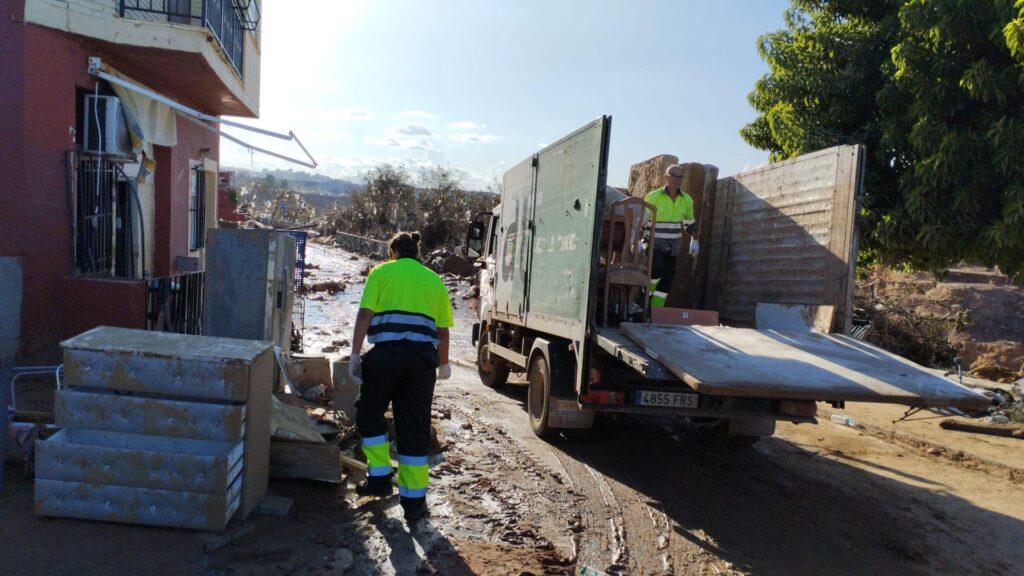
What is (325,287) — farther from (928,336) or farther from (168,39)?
(928,336)

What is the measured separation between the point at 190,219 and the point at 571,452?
811 cm

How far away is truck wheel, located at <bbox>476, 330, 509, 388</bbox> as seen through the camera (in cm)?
920

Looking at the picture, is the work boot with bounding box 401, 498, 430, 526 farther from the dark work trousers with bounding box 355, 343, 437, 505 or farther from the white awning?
the white awning

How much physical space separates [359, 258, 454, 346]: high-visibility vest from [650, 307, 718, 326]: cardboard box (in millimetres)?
2270

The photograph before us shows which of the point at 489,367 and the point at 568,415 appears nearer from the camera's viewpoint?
the point at 568,415

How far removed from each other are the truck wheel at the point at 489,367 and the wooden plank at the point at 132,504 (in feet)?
18.1

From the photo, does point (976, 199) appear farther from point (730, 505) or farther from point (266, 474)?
point (266, 474)

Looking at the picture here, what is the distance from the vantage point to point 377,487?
458 cm

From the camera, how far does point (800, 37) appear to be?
10031 millimetres

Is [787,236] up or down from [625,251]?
up

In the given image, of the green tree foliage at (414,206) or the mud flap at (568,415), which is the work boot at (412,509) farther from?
the green tree foliage at (414,206)

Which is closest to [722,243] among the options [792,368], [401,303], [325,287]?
[792,368]

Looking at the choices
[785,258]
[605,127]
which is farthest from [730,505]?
[605,127]

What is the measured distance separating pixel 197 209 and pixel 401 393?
29.3 ft
